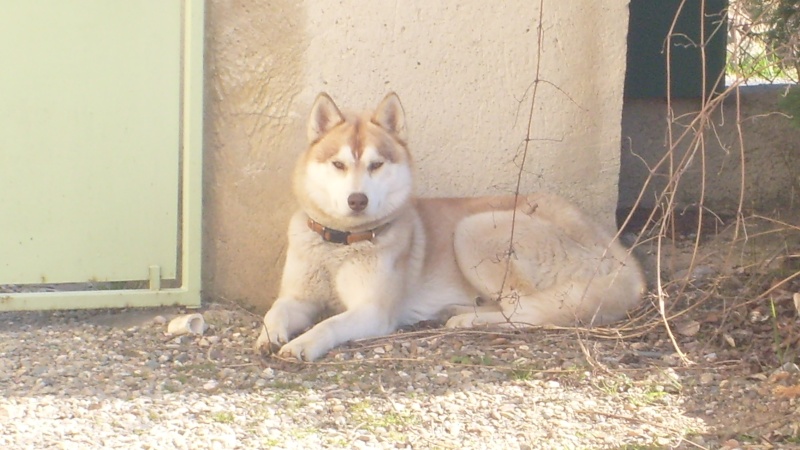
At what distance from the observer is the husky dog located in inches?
171

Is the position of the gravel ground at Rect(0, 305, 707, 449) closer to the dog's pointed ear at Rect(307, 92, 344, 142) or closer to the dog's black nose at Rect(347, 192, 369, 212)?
the dog's black nose at Rect(347, 192, 369, 212)

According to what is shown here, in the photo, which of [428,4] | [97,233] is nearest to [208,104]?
[97,233]

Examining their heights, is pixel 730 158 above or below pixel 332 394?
above

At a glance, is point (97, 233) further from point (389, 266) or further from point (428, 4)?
point (428, 4)

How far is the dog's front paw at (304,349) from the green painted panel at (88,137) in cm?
104

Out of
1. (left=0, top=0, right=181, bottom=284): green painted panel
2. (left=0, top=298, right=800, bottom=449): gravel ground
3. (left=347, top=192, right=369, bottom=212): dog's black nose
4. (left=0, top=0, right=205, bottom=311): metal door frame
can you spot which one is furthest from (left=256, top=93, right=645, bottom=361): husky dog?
(left=0, top=0, right=181, bottom=284): green painted panel

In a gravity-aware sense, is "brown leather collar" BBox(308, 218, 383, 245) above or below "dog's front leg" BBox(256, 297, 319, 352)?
above

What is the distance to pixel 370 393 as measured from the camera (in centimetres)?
345

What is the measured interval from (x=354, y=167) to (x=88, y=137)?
1.24 m

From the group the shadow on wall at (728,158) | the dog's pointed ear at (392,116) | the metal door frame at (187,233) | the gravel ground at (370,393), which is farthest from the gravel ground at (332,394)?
the shadow on wall at (728,158)

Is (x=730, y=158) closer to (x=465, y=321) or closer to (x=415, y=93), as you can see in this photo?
(x=415, y=93)

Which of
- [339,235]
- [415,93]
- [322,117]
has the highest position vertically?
[415,93]

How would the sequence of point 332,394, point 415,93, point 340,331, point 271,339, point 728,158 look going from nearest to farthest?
point 332,394 → point 271,339 → point 340,331 → point 415,93 → point 728,158

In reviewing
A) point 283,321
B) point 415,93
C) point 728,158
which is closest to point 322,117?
point 415,93
